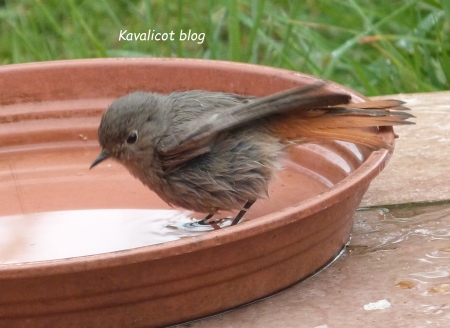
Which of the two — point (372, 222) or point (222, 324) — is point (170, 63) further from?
point (222, 324)

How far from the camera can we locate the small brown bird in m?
3.45

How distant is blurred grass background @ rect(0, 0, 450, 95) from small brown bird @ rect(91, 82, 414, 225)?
1.88m

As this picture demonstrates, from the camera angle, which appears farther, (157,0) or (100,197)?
(157,0)

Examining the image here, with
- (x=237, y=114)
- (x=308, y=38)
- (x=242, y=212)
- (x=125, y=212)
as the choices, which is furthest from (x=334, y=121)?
(x=308, y=38)

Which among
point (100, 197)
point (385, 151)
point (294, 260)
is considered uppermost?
point (385, 151)

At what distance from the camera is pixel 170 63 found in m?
4.45

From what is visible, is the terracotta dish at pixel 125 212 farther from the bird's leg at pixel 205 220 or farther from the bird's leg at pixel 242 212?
the bird's leg at pixel 205 220

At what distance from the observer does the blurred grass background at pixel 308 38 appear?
5.51m

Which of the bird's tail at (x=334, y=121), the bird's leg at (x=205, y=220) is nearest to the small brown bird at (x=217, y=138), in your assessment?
the bird's tail at (x=334, y=121)

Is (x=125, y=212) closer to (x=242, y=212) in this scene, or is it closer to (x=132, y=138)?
(x=132, y=138)

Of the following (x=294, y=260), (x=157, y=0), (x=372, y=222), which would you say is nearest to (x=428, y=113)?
(x=372, y=222)

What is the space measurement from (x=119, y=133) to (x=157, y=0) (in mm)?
4278

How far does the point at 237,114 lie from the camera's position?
3283 mm

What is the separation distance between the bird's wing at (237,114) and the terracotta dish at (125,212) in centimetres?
31
